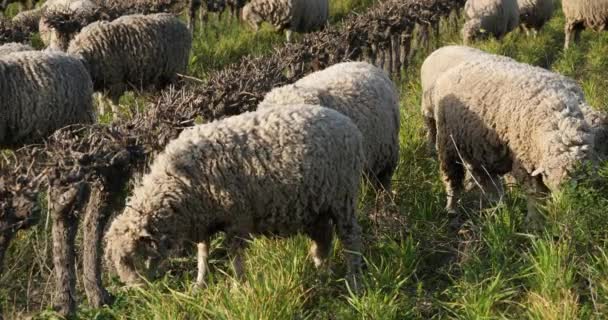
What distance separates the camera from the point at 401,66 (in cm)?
1043

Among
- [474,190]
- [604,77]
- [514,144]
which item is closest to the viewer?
[514,144]

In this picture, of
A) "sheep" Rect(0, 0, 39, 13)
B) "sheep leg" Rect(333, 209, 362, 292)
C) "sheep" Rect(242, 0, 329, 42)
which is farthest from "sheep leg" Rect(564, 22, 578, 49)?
"sheep" Rect(0, 0, 39, 13)

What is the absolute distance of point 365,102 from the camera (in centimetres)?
489

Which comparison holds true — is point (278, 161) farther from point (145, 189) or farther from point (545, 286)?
point (545, 286)

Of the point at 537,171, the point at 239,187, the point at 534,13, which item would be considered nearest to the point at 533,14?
the point at 534,13

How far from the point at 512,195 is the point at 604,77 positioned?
15.3 ft

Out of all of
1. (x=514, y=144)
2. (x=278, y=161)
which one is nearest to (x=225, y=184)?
(x=278, y=161)

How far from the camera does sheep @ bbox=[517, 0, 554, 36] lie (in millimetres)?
13329

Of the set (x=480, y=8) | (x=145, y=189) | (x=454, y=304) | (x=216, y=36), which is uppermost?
(x=145, y=189)

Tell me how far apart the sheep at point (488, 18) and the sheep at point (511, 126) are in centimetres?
668

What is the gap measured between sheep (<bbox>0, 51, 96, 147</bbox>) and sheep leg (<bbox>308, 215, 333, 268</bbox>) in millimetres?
3098

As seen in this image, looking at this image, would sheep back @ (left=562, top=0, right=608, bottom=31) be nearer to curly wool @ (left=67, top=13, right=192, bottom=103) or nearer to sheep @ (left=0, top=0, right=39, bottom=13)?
curly wool @ (left=67, top=13, right=192, bottom=103)

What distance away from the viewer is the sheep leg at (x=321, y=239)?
13.1 ft

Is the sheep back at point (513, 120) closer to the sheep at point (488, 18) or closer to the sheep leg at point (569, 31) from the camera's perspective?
the sheep at point (488, 18)
